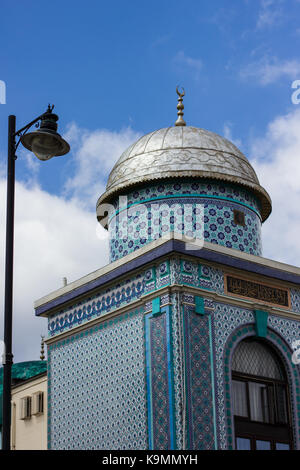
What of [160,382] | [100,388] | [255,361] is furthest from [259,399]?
[100,388]

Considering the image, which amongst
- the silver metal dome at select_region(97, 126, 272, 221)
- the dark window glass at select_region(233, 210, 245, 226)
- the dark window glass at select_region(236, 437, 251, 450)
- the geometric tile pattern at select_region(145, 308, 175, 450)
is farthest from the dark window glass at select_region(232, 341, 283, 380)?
the silver metal dome at select_region(97, 126, 272, 221)

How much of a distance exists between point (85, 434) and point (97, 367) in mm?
1361

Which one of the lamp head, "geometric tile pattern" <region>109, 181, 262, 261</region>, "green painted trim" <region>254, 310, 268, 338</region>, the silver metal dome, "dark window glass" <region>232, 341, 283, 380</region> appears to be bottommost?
"dark window glass" <region>232, 341, 283, 380</region>

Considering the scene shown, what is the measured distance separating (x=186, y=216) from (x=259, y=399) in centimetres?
427

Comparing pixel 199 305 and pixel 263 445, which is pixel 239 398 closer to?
pixel 263 445

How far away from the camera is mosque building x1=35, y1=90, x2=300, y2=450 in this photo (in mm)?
14656

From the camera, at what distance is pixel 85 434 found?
639 inches

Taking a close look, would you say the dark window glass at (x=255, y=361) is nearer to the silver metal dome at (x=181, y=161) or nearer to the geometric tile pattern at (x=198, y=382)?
the geometric tile pattern at (x=198, y=382)

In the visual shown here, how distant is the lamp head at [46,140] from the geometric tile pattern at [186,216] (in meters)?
7.03

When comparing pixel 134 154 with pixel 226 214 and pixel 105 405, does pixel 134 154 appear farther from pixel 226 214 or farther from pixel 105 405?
pixel 105 405

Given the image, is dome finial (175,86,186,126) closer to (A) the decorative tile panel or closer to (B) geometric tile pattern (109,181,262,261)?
(B) geometric tile pattern (109,181,262,261)

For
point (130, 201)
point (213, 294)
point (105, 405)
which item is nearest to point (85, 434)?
point (105, 405)

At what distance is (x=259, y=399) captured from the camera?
15.8 metres

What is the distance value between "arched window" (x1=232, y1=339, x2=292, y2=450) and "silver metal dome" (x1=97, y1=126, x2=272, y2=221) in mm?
4107
